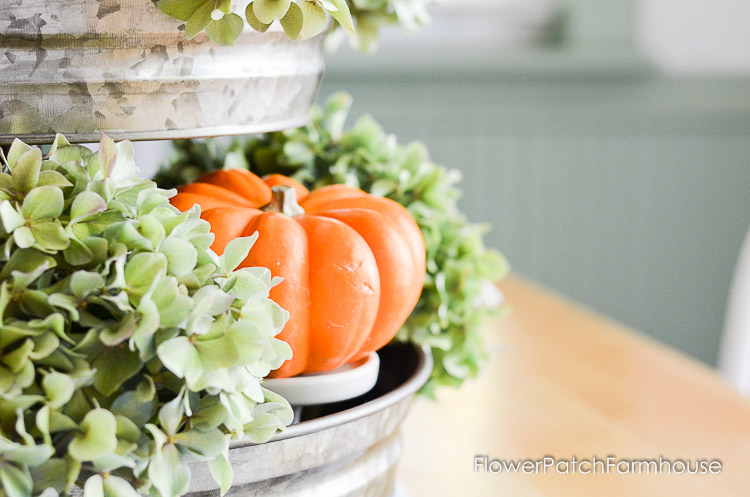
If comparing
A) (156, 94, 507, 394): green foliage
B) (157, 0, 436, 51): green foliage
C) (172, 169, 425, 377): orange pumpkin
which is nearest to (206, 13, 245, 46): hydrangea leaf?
(157, 0, 436, 51): green foliage

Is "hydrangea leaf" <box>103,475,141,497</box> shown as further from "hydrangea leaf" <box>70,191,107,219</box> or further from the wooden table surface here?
the wooden table surface

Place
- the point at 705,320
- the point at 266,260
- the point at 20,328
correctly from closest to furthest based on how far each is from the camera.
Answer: the point at 20,328, the point at 266,260, the point at 705,320

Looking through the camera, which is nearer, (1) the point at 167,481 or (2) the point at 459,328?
(1) the point at 167,481

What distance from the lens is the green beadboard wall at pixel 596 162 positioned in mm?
1727

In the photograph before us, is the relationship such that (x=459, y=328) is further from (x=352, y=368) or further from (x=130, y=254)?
(x=130, y=254)

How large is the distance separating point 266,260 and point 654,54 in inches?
64.3

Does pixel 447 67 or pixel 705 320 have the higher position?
pixel 447 67

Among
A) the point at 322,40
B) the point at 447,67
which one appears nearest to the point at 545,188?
the point at 447,67

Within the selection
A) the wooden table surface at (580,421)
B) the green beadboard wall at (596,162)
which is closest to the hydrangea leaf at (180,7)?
the wooden table surface at (580,421)

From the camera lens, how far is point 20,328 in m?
0.26

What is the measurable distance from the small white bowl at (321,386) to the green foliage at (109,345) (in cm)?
8

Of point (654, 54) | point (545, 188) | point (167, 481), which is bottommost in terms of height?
point (545, 188)

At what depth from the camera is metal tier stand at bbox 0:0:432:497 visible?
30 cm

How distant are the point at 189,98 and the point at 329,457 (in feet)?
0.55
